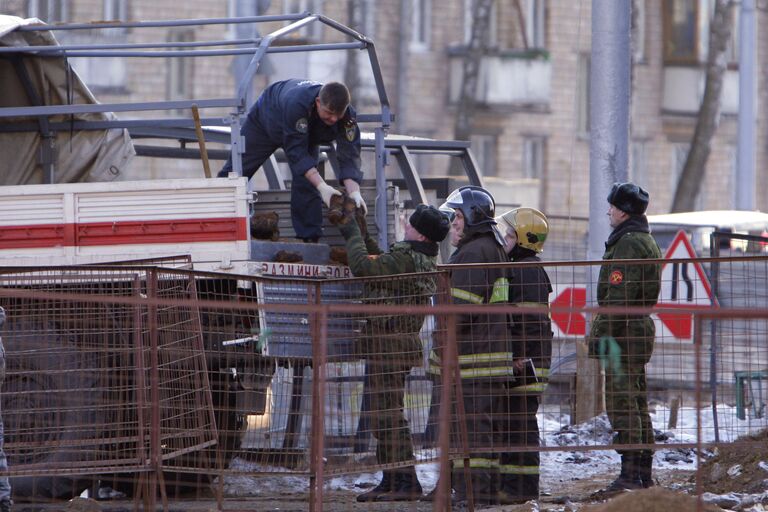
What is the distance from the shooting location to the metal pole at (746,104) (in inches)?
859

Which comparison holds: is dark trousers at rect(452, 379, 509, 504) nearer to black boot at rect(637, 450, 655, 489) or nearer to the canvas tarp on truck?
black boot at rect(637, 450, 655, 489)

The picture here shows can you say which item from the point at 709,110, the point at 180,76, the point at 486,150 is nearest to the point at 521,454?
the point at 180,76

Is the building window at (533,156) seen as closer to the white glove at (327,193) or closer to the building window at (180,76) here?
the building window at (180,76)

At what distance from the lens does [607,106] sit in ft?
39.0

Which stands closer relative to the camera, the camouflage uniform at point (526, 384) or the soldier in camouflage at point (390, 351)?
the soldier in camouflage at point (390, 351)

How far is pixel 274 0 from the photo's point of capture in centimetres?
3123

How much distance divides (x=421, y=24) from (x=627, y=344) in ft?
81.9

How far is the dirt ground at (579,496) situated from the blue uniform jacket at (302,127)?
6.98ft

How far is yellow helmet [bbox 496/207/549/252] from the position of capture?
30.1 feet

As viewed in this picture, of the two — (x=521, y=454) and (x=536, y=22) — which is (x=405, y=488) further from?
(x=536, y=22)

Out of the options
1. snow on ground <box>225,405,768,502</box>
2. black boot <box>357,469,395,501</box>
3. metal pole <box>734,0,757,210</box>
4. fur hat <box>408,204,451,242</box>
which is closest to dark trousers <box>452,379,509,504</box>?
black boot <box>357,469,395,501</box>

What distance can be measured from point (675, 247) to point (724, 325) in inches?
121

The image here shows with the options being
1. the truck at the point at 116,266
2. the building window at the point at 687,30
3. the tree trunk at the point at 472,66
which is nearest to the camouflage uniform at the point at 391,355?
the truck at the point at 116,266

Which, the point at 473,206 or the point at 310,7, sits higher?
the point at 310,7
